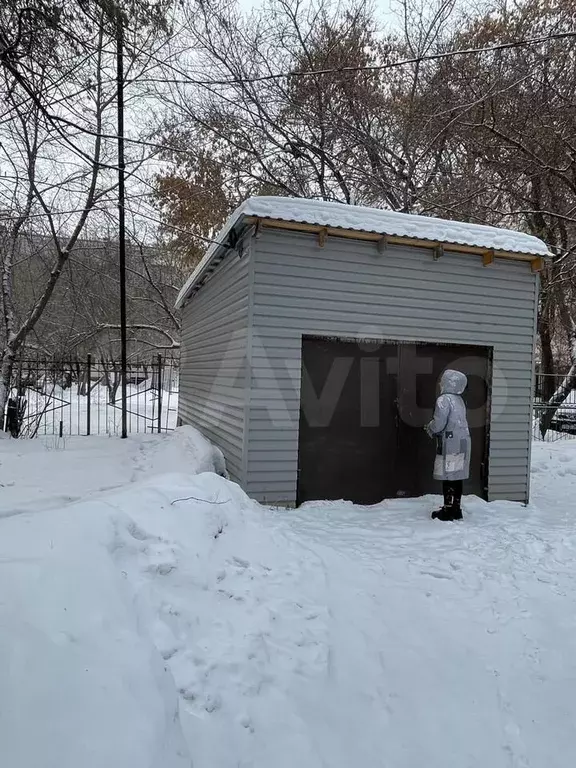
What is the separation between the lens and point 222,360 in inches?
261

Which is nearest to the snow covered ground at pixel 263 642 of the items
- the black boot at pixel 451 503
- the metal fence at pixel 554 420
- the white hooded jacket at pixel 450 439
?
the black boot at pixel 451 503

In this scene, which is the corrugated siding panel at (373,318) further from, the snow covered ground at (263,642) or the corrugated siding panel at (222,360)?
the snow covered ground at (263,642)

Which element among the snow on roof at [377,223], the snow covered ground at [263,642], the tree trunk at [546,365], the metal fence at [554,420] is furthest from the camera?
the tree trunk at [546,365]

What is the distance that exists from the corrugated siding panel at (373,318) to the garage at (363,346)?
0.02 metres

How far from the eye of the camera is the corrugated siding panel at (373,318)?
530cm

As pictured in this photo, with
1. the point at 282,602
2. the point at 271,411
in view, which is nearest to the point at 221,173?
the point at 271,411

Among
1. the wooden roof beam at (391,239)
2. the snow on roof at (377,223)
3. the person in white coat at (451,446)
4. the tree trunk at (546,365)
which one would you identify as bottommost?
the person in white coat at (451,446)

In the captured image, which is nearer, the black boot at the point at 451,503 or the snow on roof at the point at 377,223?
the snow on roof at the point at 377,223

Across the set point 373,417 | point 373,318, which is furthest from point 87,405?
point 373,318

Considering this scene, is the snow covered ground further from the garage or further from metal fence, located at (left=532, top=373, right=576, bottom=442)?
metal fence, located at (left=532, top=373, right=576, bottom=442)

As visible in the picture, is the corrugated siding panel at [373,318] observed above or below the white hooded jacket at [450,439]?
above

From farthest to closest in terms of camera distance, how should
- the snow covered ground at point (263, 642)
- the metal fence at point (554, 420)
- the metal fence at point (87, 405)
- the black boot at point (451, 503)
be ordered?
the metal fence at point (554, 420) < the metal fence at point (87, 405) < the black boot at point (451, 503) < the snow covered ground at point (263, 642)

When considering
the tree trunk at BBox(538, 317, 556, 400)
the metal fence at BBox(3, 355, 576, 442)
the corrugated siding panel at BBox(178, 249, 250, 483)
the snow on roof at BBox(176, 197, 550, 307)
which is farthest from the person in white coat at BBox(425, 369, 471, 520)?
the tree trunk at BBox(538, 317, 556, 400)

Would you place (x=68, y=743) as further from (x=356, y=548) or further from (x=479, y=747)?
(x=356, y=548)
